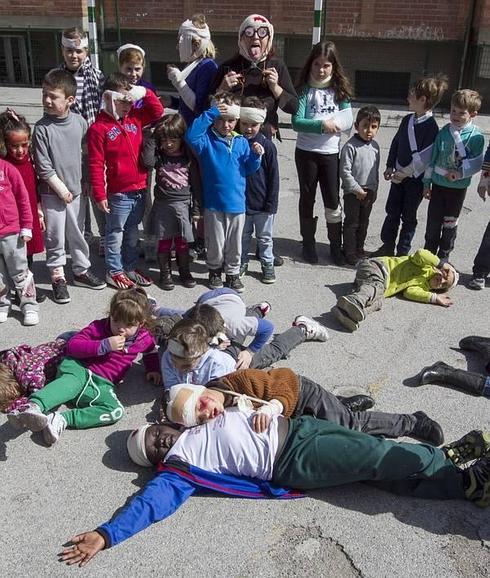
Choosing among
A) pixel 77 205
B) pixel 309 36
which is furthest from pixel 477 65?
pixel 77 205

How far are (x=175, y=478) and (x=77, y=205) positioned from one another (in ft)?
8.84

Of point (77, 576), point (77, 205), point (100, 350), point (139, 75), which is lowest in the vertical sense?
point (77, 576)

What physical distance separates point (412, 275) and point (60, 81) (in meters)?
3.06

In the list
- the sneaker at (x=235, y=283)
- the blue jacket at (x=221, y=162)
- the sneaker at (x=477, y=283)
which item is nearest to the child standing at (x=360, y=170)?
the blue jacket at (x=221, y=162)

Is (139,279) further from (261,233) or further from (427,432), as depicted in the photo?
(427,432)

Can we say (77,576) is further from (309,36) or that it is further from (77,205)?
(309,36)

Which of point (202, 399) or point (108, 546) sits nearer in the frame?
point (108, 546)

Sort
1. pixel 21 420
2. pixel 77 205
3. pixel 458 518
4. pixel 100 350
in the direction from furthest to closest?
1. pixel 77 205
2. pixel 100 350
3. pixel 21 420
4. pixel 458 518

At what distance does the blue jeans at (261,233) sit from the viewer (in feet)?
→ 17.7

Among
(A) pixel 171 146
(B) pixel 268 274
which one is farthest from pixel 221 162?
(B) pixel 268 274

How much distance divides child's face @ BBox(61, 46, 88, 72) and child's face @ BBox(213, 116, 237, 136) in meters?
1.27

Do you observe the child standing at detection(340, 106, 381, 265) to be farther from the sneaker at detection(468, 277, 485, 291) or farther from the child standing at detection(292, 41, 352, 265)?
the sneaker at detection(468, 277, 485, 291)

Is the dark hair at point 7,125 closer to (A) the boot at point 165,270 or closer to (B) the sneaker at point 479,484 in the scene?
(A) the boot at point 165,270

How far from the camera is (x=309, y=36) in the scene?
1378 centimetres
